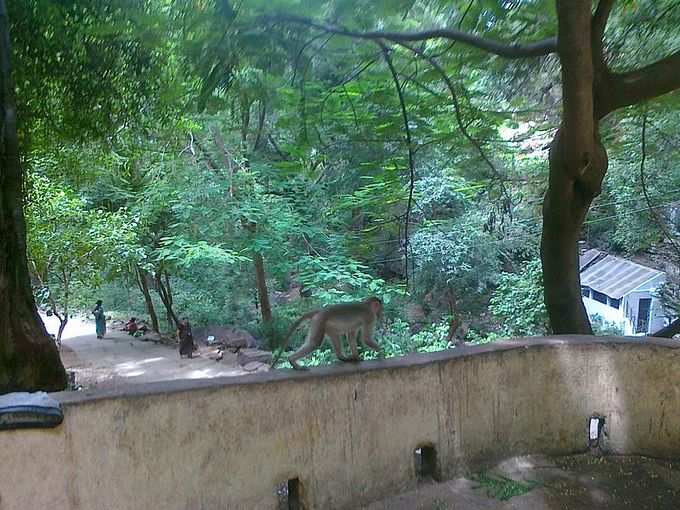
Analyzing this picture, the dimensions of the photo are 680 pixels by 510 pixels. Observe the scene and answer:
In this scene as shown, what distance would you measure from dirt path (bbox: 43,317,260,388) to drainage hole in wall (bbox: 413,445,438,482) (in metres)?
6.53

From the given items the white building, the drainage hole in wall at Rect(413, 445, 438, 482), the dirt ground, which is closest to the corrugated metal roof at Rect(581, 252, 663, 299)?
the white building

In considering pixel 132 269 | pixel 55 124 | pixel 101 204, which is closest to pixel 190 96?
pixel 55 124

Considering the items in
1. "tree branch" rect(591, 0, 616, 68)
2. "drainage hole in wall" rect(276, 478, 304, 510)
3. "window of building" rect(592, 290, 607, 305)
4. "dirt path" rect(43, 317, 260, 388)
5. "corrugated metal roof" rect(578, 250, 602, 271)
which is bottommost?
"dirt path" rect(43, 317, 260, 388)

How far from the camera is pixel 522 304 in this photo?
1261 centimetres

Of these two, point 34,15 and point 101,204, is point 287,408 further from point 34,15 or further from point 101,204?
point 101,204

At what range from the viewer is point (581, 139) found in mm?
4793

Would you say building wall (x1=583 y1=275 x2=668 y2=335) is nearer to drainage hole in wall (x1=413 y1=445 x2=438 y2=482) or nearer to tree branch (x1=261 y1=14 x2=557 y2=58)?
tree branch (x1=261 y1=14 x2=557 y2=58)

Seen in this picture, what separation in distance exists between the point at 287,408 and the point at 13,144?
11.2 feet

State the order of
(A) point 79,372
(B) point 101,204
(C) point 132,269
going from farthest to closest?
(C) point 132,269
(B) point 101,204
(A) point 79,372

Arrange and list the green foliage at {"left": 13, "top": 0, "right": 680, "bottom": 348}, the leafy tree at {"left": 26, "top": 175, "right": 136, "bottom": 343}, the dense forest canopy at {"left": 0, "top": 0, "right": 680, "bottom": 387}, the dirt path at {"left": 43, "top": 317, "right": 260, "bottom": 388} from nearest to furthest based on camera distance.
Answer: the dense forest canopy at {"left": 0, "top": 0, "right": 680, "bottom": 387}
the green foliage at {"left": 13, "top": 0, "right": 680, "bottom": 348}
the leafy tree at {"left": 26, "top": 175, "right": 136, "bottom": 343}
the dirt path at {"left": 43, "top": 317, "right": 260, "bottom": 388}

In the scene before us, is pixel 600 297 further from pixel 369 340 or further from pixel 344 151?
pixel 369 340

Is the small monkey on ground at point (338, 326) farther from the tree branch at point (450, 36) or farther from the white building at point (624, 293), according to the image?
the white building at point (624, 293)

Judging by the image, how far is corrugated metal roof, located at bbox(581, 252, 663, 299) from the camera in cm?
1372

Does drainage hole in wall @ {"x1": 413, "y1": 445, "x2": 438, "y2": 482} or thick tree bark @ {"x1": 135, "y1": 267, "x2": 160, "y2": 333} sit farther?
thick tree bark @ {"x1": 135, "y1": 267, "x2": 160, "y2": 333}
